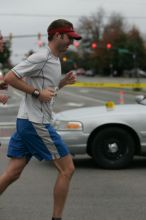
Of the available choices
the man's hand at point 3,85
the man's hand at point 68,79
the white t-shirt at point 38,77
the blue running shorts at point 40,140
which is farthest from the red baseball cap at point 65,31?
the blue running shorts at point 40,140

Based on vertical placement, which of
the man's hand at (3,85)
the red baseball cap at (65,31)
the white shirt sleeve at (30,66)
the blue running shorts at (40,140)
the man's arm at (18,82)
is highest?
the red baseball cap at (65,31)

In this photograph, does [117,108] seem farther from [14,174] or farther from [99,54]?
[99,54]

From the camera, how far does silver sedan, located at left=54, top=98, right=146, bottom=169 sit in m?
8.34

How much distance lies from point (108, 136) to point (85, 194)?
6.09 feet

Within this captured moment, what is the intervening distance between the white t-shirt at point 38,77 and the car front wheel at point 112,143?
3.46 metres

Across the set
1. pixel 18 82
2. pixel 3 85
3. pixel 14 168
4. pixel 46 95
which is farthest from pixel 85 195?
pixel 18 82

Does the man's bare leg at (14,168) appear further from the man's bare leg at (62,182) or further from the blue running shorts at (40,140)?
the man's bare leg at (62,182)

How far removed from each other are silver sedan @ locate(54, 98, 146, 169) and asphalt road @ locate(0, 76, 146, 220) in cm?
22

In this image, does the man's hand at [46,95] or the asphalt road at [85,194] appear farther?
the asphalt road at [85,194]

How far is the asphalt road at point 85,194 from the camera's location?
5.71 m

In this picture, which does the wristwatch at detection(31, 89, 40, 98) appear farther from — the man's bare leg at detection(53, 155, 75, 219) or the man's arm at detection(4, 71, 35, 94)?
the man's bare leg at detection(53, 155, 75, 219)

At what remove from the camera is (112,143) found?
8406 mm

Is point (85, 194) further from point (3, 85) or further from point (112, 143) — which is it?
point (3, 85)

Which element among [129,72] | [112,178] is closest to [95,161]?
[112,178]
